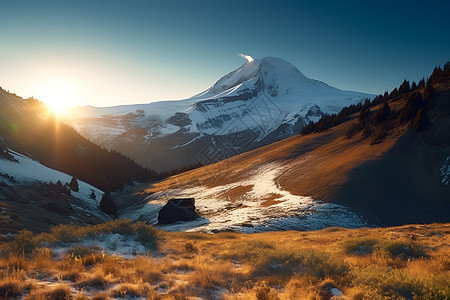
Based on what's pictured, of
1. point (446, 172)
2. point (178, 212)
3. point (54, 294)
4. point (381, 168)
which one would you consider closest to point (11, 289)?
point (54, 294)

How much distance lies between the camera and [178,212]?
145 ft

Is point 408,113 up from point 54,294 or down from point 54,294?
up

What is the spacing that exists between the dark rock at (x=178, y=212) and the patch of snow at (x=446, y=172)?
3900 cm

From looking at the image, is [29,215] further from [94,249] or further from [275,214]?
[275,214]

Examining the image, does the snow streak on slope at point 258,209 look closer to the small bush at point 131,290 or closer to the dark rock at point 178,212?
the dark rock at point 178,212

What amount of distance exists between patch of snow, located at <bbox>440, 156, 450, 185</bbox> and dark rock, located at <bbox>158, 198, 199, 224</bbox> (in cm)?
3900

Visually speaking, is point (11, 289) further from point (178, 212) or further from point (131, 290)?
point (178, 212)

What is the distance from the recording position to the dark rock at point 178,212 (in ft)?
143

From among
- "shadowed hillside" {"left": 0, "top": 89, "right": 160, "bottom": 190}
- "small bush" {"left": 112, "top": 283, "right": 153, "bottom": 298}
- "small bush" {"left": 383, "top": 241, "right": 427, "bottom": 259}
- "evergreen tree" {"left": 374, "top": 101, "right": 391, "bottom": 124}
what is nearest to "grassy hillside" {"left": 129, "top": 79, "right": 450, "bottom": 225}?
"evergreen tree" {"left": 374, "top": 101, "right": 391, "bottom": 124}

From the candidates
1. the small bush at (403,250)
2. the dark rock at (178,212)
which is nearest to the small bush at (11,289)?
the small bush at (403,250)

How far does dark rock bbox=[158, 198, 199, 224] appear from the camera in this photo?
43.7 meters

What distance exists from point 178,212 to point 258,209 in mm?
15204

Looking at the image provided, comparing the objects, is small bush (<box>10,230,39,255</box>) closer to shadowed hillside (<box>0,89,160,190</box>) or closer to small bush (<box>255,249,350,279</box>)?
small bush (<box>255,249,350,279</box>)

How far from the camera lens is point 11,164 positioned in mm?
43656
